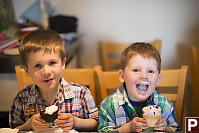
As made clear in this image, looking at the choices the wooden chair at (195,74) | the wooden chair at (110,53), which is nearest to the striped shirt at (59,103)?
the wooden chair at (195,74)

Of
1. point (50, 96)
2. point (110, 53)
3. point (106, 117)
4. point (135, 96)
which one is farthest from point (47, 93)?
point (110, 53)

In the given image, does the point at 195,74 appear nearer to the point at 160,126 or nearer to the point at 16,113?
the point at 160,126

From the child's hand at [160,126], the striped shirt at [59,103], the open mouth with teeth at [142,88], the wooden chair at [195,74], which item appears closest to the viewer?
the child's hand at [160,126]

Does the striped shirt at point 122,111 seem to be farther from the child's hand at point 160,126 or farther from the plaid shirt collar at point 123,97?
the child's hand at point 160,126

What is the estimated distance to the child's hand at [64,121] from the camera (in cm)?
92

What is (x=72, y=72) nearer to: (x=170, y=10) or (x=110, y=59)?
(x=110, y=59)

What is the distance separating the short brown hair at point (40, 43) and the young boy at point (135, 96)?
0.33 metres

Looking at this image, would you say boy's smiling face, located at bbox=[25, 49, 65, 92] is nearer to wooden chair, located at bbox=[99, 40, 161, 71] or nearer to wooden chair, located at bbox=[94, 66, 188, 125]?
wooden chair, located at bbox=[94, 66, 188, 125]

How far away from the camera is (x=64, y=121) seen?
0.94 meters

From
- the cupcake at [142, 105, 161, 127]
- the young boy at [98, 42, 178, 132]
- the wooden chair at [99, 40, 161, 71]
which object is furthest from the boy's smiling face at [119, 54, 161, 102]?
the wooden chair at [99, 40, 161, 71]

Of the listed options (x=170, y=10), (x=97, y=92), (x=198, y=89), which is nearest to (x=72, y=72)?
(x=97, y=92)

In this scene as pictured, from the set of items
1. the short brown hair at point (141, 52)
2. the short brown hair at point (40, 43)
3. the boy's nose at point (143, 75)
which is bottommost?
the boy's nose at point (143, 75)

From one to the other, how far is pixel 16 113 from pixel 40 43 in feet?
1.32

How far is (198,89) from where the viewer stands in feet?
5.00
